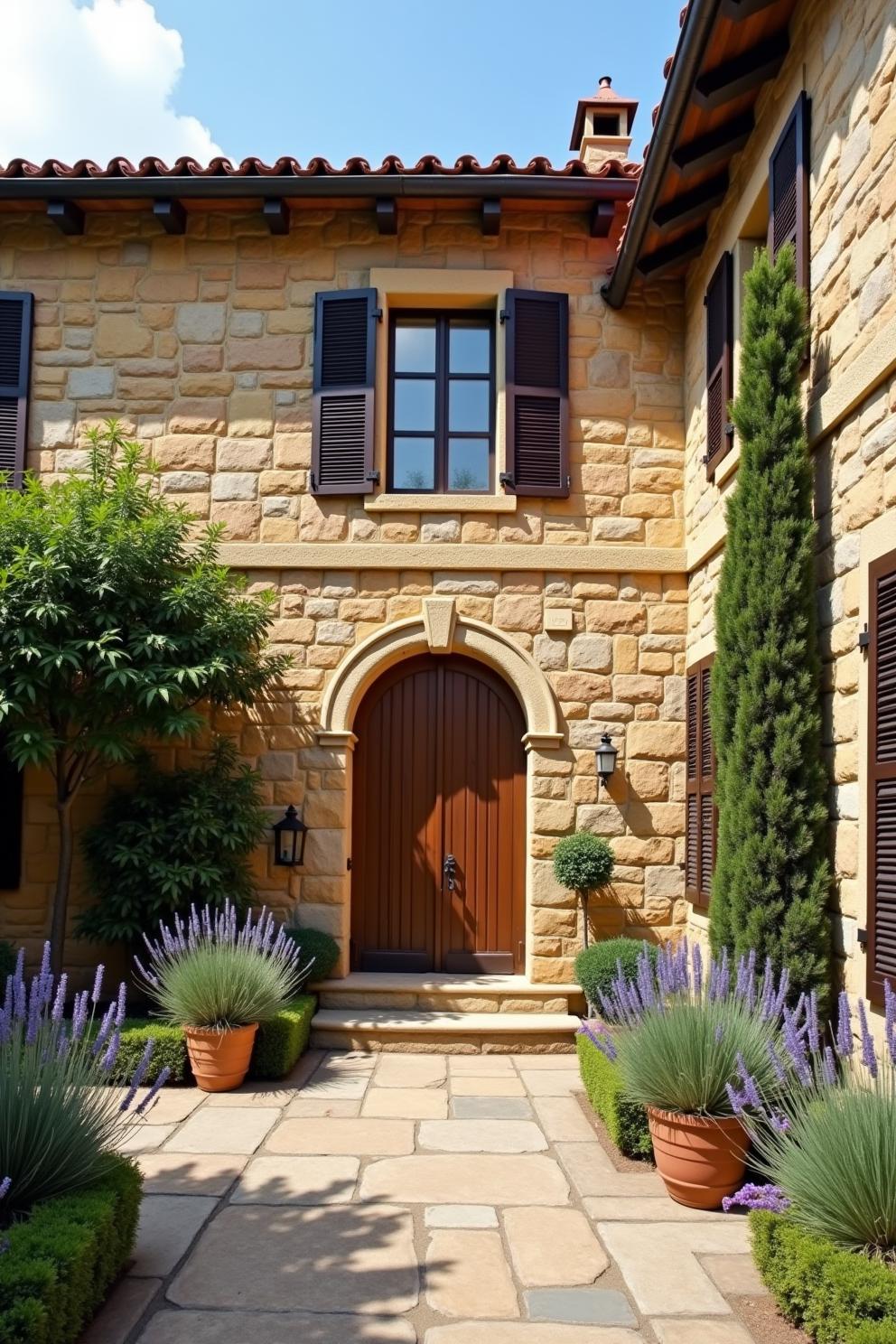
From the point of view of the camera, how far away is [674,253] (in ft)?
24.2

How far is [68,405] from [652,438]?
14.6 ft

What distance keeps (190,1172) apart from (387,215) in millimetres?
6407

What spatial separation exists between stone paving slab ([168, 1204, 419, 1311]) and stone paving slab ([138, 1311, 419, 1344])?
0.06 meters

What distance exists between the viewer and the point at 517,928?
761cm

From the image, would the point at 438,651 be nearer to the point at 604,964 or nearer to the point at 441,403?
the point at 441,403

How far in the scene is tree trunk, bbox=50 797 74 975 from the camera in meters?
6.77

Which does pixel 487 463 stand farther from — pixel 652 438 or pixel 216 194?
pixel 216 194

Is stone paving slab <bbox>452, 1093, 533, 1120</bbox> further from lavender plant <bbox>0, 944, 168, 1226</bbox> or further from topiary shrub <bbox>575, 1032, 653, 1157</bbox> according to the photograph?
lavender plant <bbox>0, 944, 168, 1226</bbox>

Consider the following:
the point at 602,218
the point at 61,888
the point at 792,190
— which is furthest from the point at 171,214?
the point at 61,888

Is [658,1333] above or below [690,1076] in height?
below

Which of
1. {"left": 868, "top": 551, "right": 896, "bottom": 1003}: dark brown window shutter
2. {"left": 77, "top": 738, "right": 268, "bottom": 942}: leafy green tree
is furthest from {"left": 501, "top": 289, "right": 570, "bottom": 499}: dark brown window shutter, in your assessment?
{"left": 868, "top": 551, "right": 896, "bottom": 1003}: dark brown window shutter

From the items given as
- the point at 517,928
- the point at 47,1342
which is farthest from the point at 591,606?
the point at 47,1342

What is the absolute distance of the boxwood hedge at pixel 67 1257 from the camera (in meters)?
2.62

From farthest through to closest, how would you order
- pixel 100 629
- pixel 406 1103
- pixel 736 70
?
pixel 100 629, pixel 406 1103, pixel 736 70
